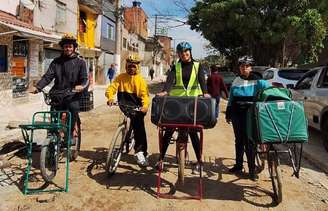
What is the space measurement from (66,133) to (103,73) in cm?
2876

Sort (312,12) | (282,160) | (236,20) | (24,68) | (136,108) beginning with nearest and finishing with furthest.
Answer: (136,108), (282,160), (24,68), (312,12), (236,20)

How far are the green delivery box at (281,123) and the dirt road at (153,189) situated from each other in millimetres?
850

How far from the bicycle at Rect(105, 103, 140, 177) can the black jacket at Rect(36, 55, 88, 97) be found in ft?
2.60

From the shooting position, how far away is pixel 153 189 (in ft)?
17.7

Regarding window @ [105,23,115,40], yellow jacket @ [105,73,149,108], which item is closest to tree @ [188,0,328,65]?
window @ [105,23,115,40]

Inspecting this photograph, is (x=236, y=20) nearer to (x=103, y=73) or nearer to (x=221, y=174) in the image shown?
(x=103, y=73)

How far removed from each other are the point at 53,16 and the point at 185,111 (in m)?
17.5

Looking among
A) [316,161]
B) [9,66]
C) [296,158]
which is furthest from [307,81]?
[9,66]

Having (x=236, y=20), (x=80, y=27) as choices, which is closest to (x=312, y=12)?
(x=236, y=20)

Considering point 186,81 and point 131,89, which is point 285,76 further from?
point 186,81

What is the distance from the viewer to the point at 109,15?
3616cm

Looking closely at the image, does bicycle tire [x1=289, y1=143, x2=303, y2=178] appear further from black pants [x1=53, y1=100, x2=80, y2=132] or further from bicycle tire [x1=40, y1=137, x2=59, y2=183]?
black pants [x1=53, y1=100, x2=80, y2=132]

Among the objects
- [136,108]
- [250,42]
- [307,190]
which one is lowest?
[307,190]

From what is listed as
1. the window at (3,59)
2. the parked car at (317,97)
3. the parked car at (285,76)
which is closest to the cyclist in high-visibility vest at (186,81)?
the parked car at (317,97)
